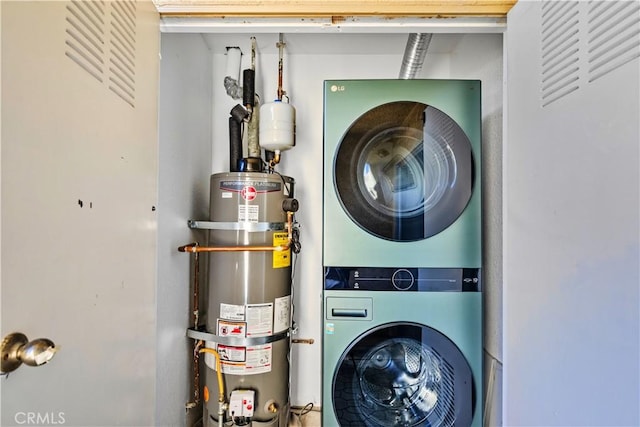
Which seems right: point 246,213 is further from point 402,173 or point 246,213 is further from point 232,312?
point 402,173

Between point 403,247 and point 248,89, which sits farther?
point 248,89

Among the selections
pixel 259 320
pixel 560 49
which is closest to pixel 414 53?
pixel 560 49

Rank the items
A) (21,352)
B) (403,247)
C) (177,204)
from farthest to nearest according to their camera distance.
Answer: (177,204) → (403,247) → (21,352)

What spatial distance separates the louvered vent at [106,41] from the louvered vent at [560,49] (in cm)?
103

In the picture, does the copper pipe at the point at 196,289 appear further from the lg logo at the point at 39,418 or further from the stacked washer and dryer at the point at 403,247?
the lg logo at the point at 39,418

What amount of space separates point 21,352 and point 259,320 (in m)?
0.87

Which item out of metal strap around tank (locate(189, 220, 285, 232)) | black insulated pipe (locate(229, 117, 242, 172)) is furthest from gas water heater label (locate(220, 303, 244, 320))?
black insulated pipe (locate(229, 117, 242, 172))

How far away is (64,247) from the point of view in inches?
20.4

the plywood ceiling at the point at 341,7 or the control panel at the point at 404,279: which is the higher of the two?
the plywood ceiling at the point at 341,7

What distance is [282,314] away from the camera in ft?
4.30

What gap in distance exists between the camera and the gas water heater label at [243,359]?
4.05 ft

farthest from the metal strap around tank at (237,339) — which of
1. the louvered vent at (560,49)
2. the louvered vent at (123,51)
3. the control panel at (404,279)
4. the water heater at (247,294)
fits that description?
the louvered vent at (560,49)

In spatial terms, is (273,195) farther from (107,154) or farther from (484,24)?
(484,24)

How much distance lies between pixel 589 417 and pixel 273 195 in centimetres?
113
